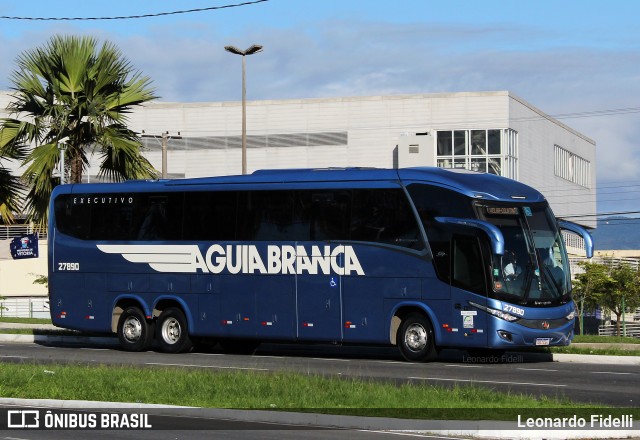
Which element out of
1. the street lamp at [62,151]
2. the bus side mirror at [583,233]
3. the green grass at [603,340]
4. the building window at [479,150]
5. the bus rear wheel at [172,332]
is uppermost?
the building window at [479,150]

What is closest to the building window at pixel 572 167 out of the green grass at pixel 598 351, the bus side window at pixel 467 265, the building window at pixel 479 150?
the building window at pixel 479 150

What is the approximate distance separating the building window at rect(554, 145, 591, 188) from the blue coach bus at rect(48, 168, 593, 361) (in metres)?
78.9

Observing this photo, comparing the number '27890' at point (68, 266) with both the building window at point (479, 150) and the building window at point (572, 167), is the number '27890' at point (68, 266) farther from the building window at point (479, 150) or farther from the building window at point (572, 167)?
the building window at point (572, 167)

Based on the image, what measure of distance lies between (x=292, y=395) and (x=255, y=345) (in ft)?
44.5

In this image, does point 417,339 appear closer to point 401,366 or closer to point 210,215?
point 401,366

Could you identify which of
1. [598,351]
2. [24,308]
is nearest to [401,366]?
[598,351]

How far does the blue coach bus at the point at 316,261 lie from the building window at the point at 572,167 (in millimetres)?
78883

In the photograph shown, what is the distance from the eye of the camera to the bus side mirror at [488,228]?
76.8ft

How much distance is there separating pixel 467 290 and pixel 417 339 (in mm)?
1646

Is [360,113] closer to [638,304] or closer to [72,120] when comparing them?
[638,304]

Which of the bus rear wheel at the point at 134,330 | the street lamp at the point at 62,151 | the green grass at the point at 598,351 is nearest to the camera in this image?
the green grass at the point at 598,351

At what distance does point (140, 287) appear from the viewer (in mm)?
29047

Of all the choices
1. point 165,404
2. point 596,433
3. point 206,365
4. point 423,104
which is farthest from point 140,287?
point 423,104

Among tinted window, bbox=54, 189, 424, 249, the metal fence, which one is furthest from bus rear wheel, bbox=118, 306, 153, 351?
the metal fence
